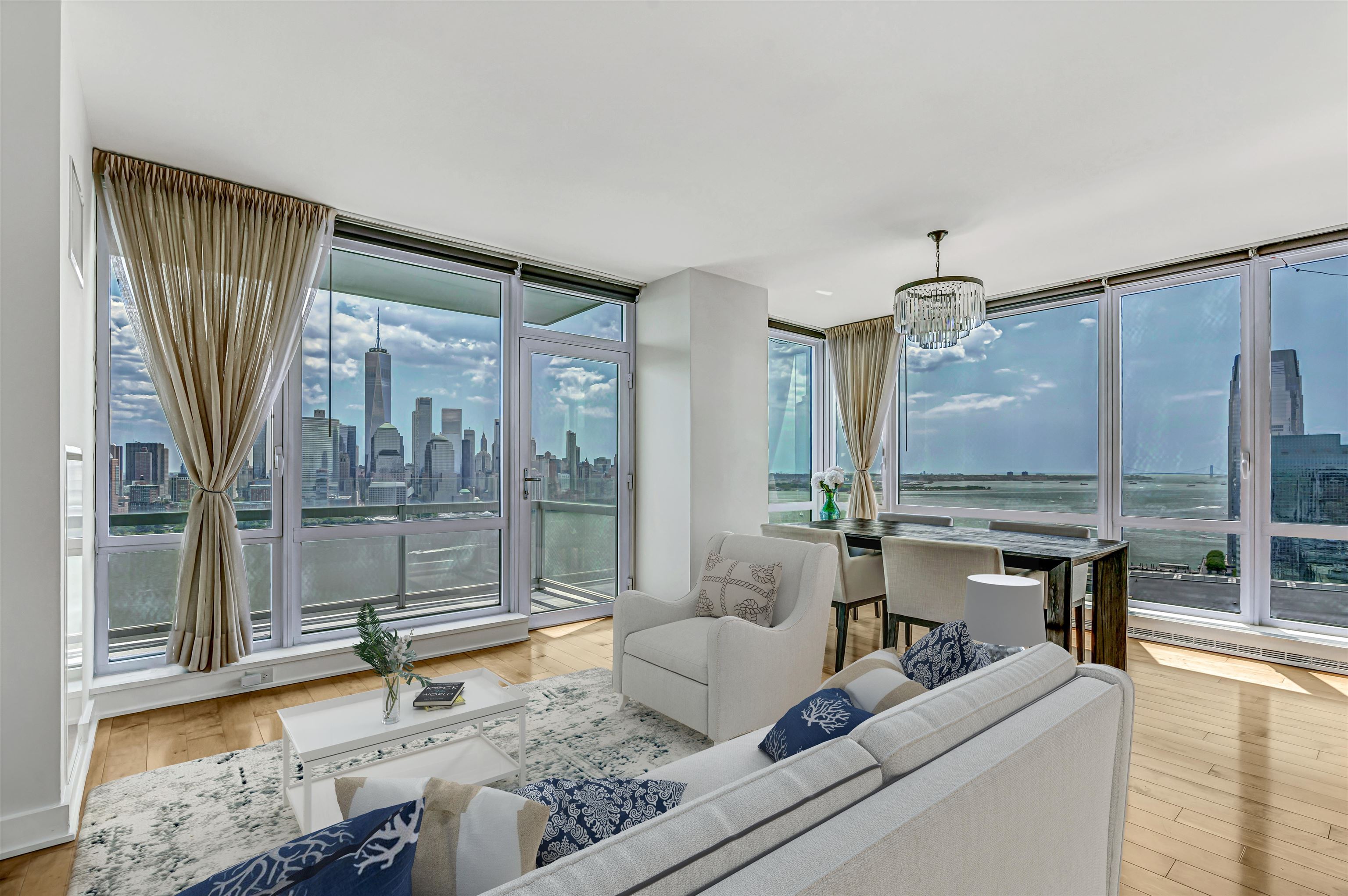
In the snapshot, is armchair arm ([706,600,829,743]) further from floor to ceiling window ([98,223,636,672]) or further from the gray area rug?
floor to ceiling window ([98,223,636,672])

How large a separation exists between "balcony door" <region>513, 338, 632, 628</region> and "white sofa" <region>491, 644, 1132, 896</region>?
340 centimetres

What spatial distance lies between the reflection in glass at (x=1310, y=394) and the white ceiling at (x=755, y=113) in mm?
468

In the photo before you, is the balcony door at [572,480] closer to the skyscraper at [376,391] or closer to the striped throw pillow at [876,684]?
the skyscraper at [376,391]

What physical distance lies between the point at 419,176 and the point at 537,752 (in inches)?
107

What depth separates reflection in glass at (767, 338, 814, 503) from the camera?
20.5 ft

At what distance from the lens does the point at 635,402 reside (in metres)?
5.17

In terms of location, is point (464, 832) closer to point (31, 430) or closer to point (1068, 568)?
point (31, 430)

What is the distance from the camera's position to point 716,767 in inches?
66.0

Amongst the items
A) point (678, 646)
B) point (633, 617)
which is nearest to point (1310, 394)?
point (678, 646)

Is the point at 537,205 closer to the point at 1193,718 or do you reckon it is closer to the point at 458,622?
the point at 458,622

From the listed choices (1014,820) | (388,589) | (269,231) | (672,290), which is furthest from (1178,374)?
(269,231)

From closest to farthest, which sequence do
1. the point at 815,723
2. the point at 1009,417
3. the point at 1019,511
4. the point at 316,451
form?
1. the point at 815,723
2. the point at 316,451
3. the point at 1019,511
4. the point at 1009,417

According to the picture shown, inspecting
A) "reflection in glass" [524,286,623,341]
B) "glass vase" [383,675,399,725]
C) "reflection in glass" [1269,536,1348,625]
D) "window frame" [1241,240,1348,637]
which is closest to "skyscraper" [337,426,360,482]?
"reflection in glass" [524,286,623,341]

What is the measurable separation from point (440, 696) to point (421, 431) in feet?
7.38
